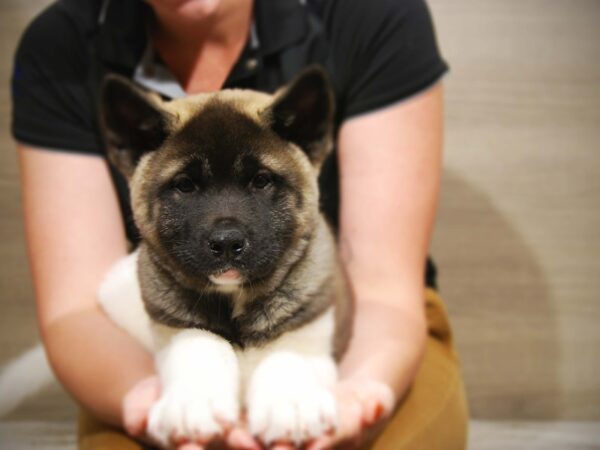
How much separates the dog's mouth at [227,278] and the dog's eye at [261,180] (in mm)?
110

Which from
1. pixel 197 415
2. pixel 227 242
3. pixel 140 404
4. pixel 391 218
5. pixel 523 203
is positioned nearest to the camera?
pixel 227 242

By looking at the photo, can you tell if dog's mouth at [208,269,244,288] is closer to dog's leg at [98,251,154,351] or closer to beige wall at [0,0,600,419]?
dog's leg at [98,251,154,351]

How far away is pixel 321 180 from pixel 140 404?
46cm

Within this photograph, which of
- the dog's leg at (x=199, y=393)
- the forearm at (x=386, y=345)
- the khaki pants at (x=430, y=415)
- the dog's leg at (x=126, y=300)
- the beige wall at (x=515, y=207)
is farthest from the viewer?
the beige wall at (x=515, y=207)

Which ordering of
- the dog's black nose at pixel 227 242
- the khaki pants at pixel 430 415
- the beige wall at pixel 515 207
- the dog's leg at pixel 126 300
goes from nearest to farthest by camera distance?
the dog's black nose at pixel 227 242 → the dog's leg at pixel 126 300 → the khaki pants at pixel 430 415 → the beige wall at pixel 515 207

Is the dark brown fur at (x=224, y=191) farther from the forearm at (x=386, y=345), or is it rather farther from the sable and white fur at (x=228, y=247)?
the forearm at (x=386, y=345)

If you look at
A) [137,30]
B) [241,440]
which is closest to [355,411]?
[241,440]

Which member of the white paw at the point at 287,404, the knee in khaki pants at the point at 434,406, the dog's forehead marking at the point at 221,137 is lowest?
the knee in khaki pants at the point at 434,406

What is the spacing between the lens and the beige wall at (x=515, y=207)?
4.74 feet

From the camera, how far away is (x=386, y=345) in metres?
1.20

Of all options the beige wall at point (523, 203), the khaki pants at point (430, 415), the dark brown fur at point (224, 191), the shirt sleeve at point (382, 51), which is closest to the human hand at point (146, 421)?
the dark brown fur at point (224, 191)

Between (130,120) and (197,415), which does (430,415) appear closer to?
(197,415)

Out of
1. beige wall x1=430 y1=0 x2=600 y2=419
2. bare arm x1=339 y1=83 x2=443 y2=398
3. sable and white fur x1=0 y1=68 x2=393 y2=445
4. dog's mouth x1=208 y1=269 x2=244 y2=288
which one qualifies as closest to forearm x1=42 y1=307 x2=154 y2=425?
sable and white fur x1=0 y1=68 x2=393 y2=445

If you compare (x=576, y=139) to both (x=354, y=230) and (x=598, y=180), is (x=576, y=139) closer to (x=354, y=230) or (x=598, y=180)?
(x=598, y=180)
